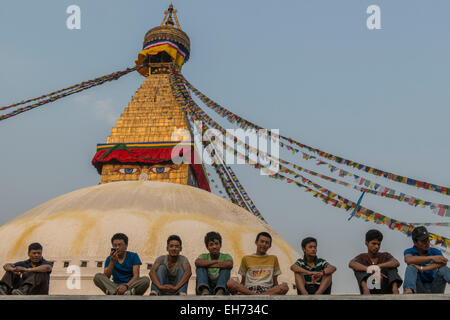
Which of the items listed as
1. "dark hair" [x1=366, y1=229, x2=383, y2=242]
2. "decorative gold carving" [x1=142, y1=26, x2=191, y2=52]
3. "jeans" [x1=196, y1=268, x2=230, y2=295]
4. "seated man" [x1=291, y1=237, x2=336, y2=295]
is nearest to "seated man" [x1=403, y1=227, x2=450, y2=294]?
"dark hair" [x1=366, y1=229, x2=383, y2=242]

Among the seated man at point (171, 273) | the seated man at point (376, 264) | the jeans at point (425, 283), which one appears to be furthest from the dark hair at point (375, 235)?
the seated man at point (171, 273)

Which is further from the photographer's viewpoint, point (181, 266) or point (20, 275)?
point (20, 275)

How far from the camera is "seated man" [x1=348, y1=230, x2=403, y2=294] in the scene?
15.8 ft

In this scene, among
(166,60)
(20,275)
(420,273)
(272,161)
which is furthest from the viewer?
(166,60)

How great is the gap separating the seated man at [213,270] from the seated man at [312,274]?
0.68 m

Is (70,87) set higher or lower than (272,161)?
higher

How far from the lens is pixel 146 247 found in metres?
8.42

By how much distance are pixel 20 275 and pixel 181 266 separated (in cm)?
184

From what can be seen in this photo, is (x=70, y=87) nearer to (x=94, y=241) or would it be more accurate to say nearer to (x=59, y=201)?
(x=59, y=201)

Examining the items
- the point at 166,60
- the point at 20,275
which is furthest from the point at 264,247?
the point at 166,60

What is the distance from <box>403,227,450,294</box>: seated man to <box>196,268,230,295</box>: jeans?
1677mm

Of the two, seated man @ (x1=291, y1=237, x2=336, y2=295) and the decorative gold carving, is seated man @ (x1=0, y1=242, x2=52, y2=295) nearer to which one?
seated man @ (x1=291, y1=237, x2=336, y2=295)
